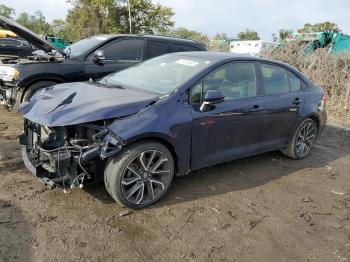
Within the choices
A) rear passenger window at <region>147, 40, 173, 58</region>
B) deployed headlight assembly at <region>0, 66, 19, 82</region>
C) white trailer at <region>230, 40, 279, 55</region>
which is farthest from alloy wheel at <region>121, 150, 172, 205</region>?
white trailer at <region>230, 40, 279, 55</region>

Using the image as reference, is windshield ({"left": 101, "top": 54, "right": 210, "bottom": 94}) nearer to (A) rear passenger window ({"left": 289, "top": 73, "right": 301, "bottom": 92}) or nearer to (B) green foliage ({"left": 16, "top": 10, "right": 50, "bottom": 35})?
(A) rear passenger window ({"left": 289, "top": 73, "right": 301, "bottom": 92})

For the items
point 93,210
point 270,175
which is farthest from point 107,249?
point 270,175

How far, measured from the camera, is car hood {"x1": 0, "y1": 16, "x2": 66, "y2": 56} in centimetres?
683

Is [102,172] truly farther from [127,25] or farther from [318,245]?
[127,25]

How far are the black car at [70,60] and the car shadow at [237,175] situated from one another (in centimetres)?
324

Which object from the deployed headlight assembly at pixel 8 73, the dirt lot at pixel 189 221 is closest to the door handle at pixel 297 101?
the dirt lot at pixel 189 221

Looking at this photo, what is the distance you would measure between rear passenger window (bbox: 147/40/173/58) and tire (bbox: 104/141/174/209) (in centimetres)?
450

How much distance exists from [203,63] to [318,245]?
96.9 inches

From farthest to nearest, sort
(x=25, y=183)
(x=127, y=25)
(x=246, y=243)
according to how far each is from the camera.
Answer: (x=127, y=25) → (x=25, y=183) → (x=246, y=243)

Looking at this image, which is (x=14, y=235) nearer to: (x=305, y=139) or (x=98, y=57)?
(x=98, y=57)

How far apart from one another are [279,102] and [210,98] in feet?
5.19

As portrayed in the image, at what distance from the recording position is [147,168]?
4.01 metres

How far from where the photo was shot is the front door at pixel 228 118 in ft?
14.4

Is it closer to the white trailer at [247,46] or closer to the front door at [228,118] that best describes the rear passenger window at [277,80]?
the front door at [228,118]
